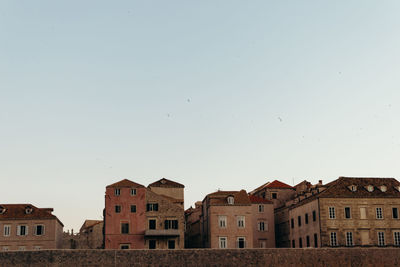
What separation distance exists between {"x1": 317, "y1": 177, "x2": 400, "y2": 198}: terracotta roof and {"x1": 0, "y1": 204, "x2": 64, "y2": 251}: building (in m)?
32.9

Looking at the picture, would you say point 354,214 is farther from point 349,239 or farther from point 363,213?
point 349,239

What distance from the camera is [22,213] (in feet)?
218

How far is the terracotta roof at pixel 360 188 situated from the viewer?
62188 millimetres

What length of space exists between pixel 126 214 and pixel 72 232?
24.6 m

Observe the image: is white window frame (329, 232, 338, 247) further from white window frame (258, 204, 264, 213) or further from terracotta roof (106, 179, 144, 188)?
terracotta roof (106, 179, 144, 188)

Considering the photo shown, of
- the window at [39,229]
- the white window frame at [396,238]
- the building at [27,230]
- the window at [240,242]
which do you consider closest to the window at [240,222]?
the window at [240,242]

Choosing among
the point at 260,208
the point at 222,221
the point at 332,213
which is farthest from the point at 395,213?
the point at 222,221

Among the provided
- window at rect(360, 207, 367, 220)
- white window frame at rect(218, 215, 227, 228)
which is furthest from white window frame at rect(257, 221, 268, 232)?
window at rect(360, 207, 367, 220)

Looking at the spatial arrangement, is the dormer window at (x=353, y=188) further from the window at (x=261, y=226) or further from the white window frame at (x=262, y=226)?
the window at (x=261, y=226)

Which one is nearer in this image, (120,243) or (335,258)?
(335,258)

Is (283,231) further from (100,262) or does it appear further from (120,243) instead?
(100,262)

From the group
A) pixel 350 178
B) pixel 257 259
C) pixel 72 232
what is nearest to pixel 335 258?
pixel 257 259

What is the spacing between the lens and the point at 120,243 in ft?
209

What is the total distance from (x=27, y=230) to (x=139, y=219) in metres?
14.0
